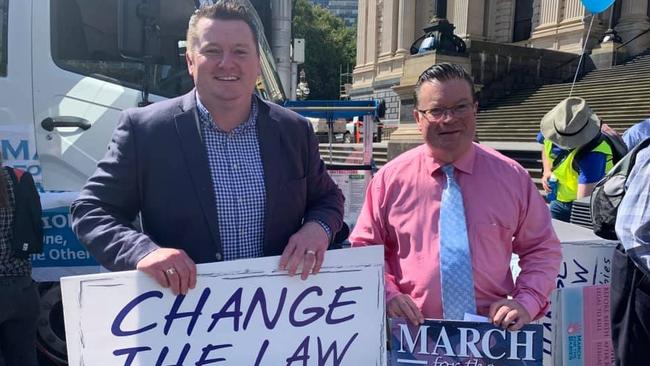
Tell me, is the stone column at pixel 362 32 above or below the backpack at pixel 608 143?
above

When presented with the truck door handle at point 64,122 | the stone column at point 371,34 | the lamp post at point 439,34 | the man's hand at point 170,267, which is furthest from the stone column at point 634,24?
the man's hand at point 170,267

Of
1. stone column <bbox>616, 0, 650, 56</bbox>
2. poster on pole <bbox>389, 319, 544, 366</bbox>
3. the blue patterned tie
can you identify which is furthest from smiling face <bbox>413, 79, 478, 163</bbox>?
stone column <bbox>616, 0, 650, 56</bbox>

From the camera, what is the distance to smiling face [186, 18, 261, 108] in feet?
5.12

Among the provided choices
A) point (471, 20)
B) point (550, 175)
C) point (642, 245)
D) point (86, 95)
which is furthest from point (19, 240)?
point (471, 20)

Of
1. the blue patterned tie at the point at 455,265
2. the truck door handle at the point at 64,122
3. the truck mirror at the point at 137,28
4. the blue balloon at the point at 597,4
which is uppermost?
the blue balloon at the point at 597,4

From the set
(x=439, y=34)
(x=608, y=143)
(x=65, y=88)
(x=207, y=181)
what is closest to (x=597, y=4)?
(x=439, y=34)

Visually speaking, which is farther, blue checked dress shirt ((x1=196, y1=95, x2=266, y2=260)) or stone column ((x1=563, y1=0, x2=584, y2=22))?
stone column ((x1=563, y1=0, x2=584, y2=22))

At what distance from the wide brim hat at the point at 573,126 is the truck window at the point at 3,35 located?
3.65 m

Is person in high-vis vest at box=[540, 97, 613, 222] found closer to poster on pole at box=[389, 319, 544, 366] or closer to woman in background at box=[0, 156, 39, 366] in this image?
poster on pole at box=[389, 319, 544, 366]

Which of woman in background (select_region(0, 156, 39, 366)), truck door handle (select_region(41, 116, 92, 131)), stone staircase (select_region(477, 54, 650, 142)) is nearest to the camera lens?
woman in background (select_region(0, 156, 39, 366))

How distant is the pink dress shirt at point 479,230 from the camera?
175 centimetres

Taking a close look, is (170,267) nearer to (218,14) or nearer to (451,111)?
(218,14)

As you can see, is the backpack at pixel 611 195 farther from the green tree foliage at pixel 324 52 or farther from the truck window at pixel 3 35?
the green tree foliage at pixel 324 52

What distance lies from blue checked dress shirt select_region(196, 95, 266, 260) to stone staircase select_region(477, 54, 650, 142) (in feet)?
39.0
